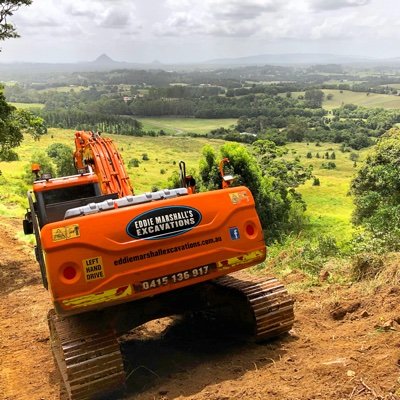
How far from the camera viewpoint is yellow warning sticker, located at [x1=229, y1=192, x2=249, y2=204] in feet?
21.7

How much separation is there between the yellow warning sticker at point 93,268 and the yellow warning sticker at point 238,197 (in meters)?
1.89

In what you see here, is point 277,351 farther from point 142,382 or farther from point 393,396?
point 393,396

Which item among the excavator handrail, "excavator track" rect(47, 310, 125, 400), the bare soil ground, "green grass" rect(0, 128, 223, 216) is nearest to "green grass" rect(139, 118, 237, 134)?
"green grass" rect(0, 128, 223, 216)

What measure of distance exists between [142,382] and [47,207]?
3.08 m

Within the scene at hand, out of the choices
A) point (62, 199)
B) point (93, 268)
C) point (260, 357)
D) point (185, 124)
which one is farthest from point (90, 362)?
point (185, 124)

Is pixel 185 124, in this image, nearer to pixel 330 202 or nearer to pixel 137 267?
pixel 330 202

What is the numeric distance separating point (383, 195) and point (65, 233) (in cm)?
1505

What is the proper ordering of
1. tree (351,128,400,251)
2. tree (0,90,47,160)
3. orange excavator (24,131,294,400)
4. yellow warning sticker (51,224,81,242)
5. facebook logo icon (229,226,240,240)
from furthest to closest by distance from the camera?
tree (0,90,47,160), tree (351,128,400,251), facebook logo icon (229,226,240,240), orange excavator (24,131,294,400), yellow warning sticker (51,224,81,242)

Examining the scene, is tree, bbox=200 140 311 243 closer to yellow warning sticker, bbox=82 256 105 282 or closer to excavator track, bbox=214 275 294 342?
excavator track, bbox=214 275 294 342

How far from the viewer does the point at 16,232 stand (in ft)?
64.6

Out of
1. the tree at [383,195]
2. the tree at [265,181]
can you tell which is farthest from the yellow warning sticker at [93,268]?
the tree at [265,181]

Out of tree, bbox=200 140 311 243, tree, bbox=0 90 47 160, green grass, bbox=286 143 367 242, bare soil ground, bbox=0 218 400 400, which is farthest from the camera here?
green grass, bbox=286 143 367 242

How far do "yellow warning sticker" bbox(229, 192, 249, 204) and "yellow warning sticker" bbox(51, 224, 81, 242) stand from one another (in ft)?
6.69

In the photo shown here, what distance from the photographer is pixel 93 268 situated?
19.2 ft
